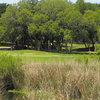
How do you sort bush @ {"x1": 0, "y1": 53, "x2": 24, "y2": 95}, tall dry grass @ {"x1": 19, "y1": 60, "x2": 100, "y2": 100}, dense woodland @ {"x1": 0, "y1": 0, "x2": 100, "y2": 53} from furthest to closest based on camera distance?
dense woodland @ {"x1": 0, "y1": 0, "x2": 100, "y2": 53}
bush @ {"x1": 0, "y1": 53, "x2": 24, "y2": 95}
tall dry grass @ {"x1": 19, "y1": 60, "x2": 100, "y2": 100}

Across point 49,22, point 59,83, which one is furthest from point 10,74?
point 49,22

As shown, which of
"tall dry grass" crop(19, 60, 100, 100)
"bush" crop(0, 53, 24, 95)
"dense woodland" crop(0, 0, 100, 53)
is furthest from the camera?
"dense woodland" crop(0, 0, 100, 53)

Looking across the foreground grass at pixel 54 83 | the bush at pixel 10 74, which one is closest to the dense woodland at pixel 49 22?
the bush at pixel 10 74

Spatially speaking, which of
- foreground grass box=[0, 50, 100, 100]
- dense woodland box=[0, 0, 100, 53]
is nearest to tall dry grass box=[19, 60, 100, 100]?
foreground grass box=[0, 50, 100, 100]

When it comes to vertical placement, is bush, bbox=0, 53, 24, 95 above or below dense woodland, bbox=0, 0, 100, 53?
below

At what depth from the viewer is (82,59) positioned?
16312mm

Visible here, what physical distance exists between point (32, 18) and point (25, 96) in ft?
134

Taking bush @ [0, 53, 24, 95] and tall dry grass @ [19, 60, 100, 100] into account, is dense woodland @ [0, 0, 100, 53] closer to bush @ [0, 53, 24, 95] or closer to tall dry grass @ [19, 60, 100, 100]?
bush @ [0, 53, 24, 95]

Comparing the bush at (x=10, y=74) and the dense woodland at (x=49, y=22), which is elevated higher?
the dense woodland at (x=49, y=22)

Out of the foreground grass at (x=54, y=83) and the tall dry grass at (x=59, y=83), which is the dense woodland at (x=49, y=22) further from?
the tall dry grass at (x=59, y=83)

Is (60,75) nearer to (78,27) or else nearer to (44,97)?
(44,97)

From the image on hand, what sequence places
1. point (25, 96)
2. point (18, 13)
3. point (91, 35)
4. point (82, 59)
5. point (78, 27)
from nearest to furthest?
point (25, 96), point (82, 59), point (78, 27), point (18, 13), point (91, 35)

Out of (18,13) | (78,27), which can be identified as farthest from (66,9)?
(18,13)

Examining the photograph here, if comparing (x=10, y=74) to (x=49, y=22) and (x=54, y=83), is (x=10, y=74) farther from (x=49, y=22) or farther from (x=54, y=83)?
(x=49, y=22)
